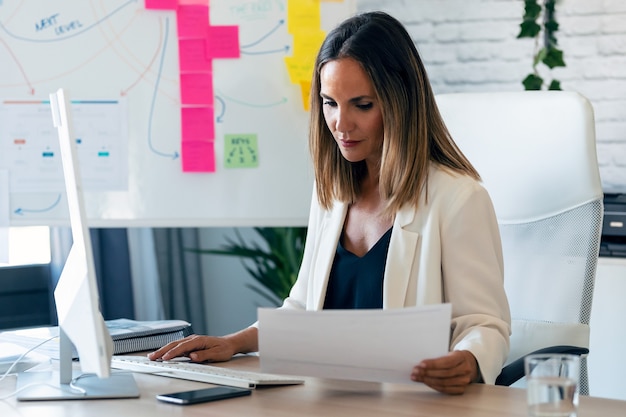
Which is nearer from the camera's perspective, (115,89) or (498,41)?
(115,89)

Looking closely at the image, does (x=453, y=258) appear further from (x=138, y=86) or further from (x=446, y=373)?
(x=138, y=86)

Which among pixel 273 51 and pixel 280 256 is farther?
pixel 280 256

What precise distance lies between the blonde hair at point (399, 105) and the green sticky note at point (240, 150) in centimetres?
82

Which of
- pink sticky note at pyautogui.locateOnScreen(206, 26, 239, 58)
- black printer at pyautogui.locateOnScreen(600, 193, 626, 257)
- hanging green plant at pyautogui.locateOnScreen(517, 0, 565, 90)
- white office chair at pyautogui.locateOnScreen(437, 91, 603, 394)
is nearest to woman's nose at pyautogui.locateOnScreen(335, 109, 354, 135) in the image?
white office chair at pyautogui.locateOnScreen(437, 91, 603, 394)

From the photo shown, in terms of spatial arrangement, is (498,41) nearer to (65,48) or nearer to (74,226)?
(65,48)

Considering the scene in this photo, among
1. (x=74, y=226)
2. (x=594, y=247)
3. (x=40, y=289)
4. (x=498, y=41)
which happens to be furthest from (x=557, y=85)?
(x=74, y=226)

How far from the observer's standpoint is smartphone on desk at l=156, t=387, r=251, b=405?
126 centimetres

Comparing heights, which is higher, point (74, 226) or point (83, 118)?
point (83, 118)

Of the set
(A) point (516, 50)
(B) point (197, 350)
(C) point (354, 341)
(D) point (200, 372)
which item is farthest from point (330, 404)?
(A) point (516, 50)

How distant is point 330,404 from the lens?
1.26m

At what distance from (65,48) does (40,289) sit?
2.98 ft

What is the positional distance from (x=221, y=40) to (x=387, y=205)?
103 cm

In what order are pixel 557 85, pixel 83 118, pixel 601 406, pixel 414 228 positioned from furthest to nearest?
pixel 557 85, pixel 83 118, pixel 414 228, pixel 601 406

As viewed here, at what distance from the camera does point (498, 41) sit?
10.8 feet
